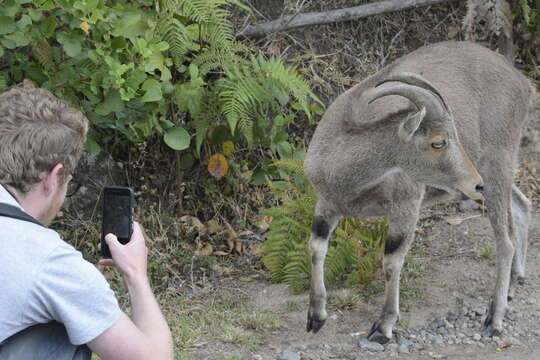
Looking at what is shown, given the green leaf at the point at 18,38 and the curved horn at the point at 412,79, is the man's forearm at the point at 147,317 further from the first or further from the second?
the green leaf at the point at 18,38

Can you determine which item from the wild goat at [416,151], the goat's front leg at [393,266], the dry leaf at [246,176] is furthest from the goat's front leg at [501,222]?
the dry leaf at [246,176]

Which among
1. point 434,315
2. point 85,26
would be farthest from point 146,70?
point 434,315

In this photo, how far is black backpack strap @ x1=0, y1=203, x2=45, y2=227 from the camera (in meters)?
2.76

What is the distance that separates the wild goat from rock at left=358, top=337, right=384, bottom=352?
6cm

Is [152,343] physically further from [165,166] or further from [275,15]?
[275,15]

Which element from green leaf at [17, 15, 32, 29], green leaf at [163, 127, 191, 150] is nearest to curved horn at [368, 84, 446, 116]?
green leaf at [163, 127, 191, 150]

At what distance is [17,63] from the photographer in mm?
6227

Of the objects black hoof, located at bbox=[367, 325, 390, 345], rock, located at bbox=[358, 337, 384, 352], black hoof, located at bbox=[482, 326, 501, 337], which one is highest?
black hoof, located at bbox=[367, 325, 390, 345]

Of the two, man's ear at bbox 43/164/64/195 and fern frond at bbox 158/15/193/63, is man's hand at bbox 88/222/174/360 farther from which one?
fern frond at bbox 158/15/193/63

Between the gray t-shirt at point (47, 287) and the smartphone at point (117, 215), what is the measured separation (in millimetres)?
533

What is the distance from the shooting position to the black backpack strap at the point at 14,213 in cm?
276

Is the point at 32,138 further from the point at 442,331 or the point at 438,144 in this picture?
the point at 442,331

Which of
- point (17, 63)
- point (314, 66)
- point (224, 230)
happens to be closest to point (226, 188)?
point (224, 230)

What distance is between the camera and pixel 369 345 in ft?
19.1
